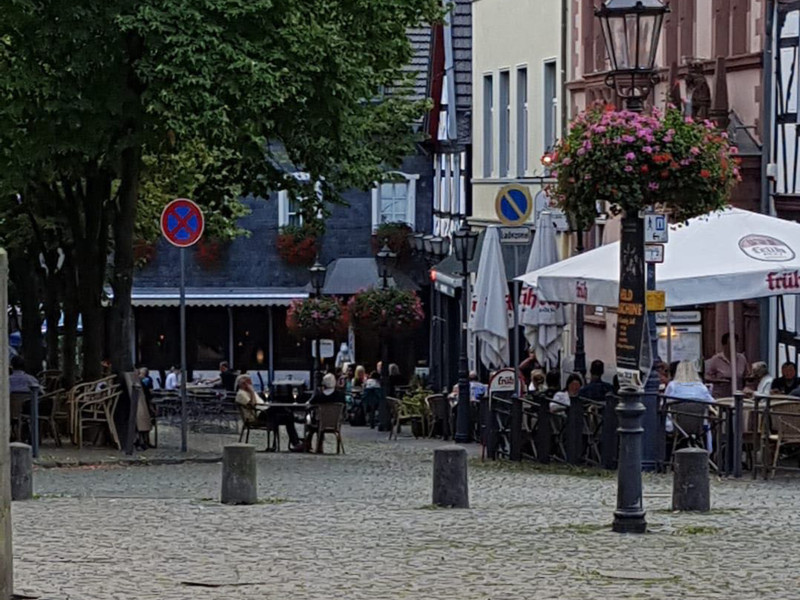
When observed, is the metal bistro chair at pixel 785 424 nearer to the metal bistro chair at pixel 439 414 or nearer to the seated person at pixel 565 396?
the seated person at pixel 565 396

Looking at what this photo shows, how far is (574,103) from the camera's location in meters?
39.6

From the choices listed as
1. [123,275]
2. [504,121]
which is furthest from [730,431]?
[504,121]

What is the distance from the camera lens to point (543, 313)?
2959 cm

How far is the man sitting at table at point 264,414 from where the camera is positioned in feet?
98.5

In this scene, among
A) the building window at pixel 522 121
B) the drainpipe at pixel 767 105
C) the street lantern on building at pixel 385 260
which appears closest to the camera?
the drainpipe at pixel 767 105

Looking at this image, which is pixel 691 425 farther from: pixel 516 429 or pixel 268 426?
pixel 268 426

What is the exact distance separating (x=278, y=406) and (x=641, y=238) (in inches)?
513

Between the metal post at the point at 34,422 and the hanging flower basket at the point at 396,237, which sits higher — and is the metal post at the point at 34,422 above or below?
below

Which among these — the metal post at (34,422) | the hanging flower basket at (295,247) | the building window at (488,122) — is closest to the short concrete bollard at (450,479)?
the metal post at (34,422)

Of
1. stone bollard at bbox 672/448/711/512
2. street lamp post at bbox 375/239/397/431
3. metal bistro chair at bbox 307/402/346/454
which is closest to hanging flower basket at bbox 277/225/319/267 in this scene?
street lamp post at bbox 375/239/397/431

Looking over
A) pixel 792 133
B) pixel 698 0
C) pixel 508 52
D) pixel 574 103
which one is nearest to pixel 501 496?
pixel 792 133

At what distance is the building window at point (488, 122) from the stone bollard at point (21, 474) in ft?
99.9

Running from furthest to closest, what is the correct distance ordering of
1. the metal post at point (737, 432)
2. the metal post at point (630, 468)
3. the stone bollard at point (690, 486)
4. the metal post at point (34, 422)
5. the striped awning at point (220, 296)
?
the striped awning at point (220, 296) < the metal post at point (34, 422) < the metal post at point (737, 432) < the stone bollard at point (690, 486) < the metal post at point (630, 468)

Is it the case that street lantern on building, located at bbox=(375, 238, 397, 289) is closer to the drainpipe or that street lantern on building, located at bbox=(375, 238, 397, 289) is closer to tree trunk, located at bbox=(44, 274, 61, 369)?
tree trunk, located at bbox=(44, 274, 61, 369)
